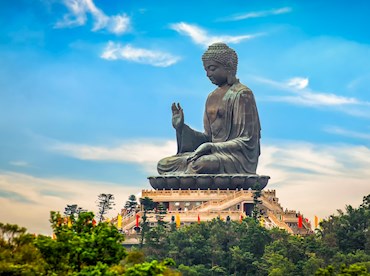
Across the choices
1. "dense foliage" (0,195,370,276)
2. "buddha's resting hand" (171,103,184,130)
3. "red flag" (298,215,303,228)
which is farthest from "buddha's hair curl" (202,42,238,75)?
"dense foliage" (0,195,370,276)

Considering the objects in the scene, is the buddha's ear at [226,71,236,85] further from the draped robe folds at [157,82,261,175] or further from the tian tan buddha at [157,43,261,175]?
the draped robe folds at [157,82,261,175]

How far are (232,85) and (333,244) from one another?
19.5 metres

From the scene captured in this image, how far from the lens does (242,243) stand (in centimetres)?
4491

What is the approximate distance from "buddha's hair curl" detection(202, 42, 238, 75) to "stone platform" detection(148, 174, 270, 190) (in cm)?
607

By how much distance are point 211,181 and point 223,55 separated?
700 centimetres

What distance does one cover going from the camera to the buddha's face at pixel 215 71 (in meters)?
61.1

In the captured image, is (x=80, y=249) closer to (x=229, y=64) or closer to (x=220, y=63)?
(x=220, y=63)

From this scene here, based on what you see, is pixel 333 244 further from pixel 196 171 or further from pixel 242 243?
pixel 196 171

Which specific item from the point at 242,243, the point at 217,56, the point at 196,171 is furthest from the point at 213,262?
the point at 217,56

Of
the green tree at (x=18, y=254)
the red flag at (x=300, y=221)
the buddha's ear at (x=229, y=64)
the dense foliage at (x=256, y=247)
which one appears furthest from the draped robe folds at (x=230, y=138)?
the green tree at (x=18, y=254)

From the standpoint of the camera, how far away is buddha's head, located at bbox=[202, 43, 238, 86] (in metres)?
61.0

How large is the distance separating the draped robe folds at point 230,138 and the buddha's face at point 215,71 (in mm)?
768

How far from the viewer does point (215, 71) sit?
61219 mm

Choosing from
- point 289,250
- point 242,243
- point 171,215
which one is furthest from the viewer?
point 171,215
